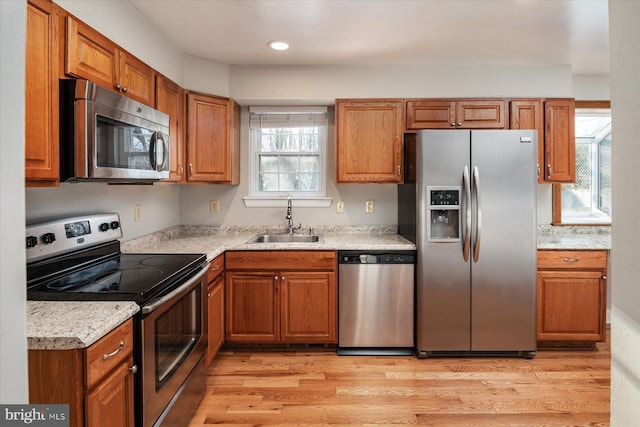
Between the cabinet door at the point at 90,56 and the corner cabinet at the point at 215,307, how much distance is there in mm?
1277

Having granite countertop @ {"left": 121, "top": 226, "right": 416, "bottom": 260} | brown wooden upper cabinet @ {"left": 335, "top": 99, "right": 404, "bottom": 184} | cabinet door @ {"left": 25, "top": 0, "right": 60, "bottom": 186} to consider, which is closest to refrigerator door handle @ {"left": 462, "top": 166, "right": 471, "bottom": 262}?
granite countertop @ {"left": 121, "top": 226, "right": 416, "bottom": 260}

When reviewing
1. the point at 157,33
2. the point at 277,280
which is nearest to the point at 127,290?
the point at 277,280

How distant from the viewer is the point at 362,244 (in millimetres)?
3092

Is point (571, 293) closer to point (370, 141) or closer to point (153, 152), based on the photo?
point (370, 141)

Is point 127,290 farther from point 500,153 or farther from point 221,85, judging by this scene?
point 500,153

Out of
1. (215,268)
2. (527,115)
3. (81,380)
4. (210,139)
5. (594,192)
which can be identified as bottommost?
(81,380)

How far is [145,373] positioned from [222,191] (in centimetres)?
231

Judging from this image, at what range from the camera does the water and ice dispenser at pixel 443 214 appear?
2.98m

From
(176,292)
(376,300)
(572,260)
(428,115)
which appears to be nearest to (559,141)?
(572,260)

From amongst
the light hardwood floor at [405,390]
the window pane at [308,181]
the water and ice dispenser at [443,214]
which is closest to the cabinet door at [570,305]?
the light hardwood floor at [405,390]

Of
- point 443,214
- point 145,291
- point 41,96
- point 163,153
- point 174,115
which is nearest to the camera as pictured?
point 41,96

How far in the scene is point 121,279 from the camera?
1822mm

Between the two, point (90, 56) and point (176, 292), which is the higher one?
point (90, 56)

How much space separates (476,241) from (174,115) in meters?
2.38
